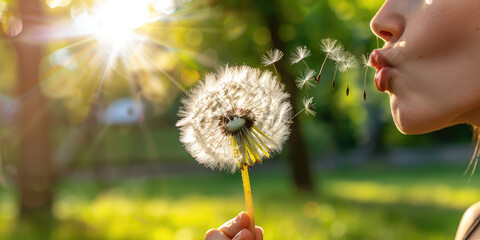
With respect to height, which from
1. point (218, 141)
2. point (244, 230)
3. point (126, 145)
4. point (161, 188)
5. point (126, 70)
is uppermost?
point (126, 145)

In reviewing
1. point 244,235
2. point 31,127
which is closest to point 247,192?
point 244,235

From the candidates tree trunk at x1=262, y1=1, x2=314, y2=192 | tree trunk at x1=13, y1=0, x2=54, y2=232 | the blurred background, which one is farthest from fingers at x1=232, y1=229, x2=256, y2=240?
tree trunk at x1=262, y1=1, x2=314, y2=192

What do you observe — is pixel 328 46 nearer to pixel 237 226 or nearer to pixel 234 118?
pixel 234 118

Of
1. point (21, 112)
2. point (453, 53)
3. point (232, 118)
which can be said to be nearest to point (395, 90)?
point (453, 53)

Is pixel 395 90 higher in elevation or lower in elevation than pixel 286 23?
lower

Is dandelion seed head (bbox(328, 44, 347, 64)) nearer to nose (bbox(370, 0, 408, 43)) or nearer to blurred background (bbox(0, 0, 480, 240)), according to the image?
nose (bbox(370, 0, 408, 43))

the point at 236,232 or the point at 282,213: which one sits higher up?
the point at 282,213

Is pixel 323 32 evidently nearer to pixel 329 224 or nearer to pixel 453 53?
pixel 329 224
